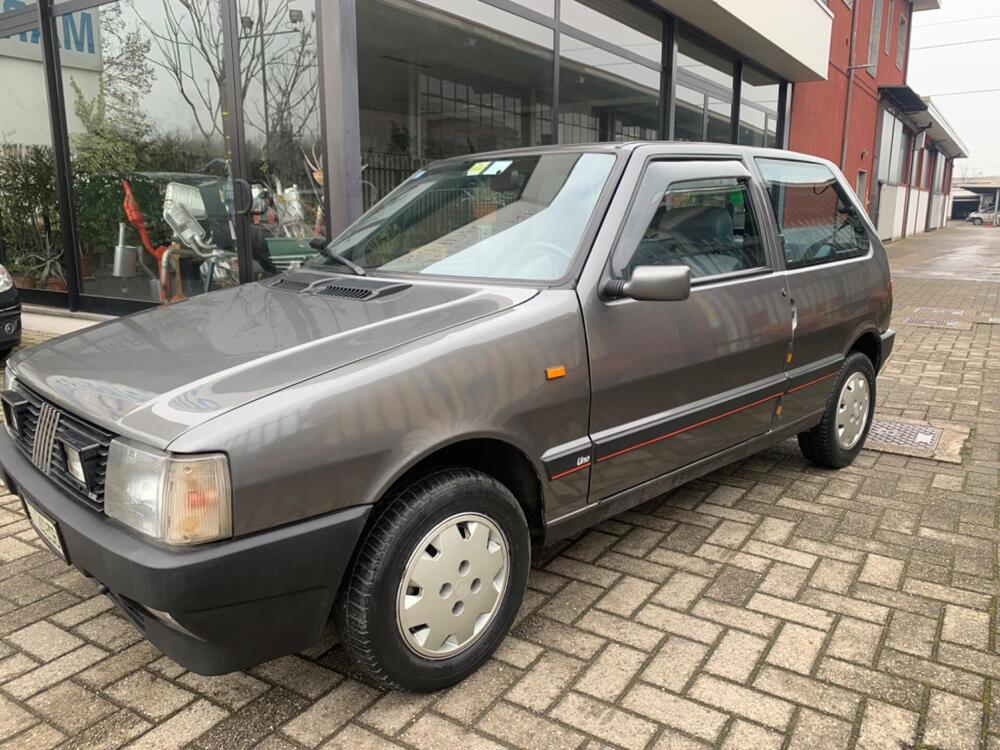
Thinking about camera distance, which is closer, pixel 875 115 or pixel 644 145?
pixel 644 145

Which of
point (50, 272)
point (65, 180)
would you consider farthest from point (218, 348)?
point (50, 272)

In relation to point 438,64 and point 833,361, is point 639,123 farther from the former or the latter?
point 833,361

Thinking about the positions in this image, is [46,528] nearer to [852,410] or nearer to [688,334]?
[688,334]

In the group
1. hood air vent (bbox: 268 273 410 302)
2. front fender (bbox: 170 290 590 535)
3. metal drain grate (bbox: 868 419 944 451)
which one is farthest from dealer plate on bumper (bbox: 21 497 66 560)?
metal drain grate (bbox: 868 419 944 451)

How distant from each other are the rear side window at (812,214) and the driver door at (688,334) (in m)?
0.22

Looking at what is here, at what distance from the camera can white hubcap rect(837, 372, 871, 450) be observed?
4211mm

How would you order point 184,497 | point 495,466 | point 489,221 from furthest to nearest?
point 489,221 → point 495,466 → point 184,497

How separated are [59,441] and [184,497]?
2.26ft

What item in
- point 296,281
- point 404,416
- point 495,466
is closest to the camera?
point 404,416

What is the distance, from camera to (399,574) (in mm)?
2125

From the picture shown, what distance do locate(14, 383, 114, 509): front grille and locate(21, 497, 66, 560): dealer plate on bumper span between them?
0.11m

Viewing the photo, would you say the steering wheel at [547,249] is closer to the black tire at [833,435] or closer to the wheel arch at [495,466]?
the wheel arch at [495,466]

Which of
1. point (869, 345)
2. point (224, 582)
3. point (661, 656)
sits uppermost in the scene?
point (869, 345)

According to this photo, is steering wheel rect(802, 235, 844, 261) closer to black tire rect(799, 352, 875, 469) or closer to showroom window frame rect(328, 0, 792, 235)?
black tire rect(799, 352, 875, 469)
